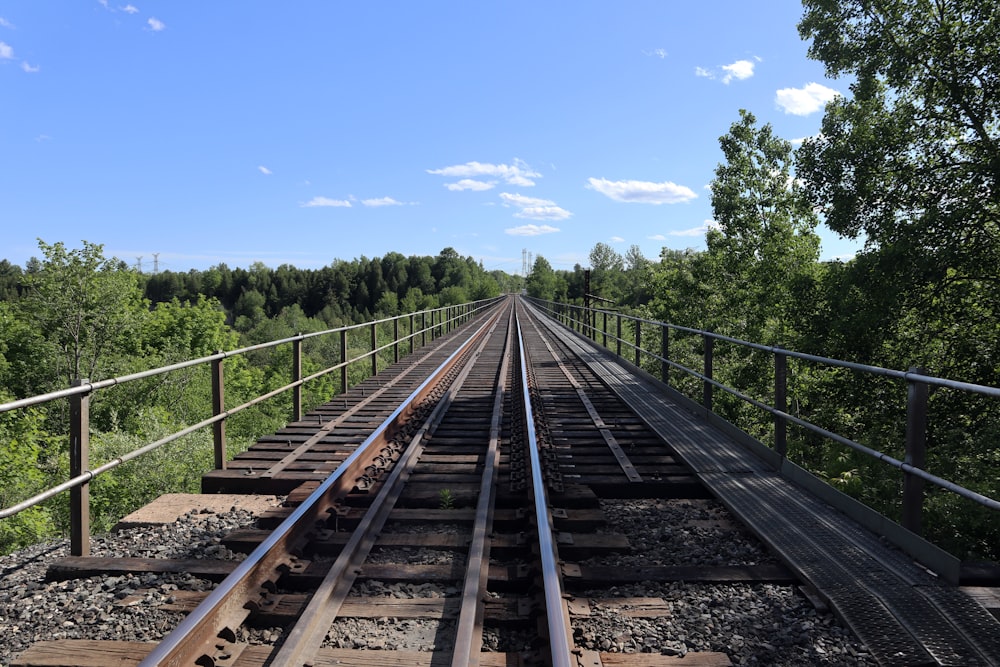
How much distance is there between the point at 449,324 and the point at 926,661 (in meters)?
25.6

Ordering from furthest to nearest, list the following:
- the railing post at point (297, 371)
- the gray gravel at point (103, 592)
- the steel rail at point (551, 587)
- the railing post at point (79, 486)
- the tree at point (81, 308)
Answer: the tree at point (81, 308)
the railing post at point (297, 371)
the railing post at point (79, 486)
the gray gravel at point (103, 592)
the steel rail at point (551, 587)

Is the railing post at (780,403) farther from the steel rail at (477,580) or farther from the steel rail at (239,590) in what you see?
the steel rail at (239,590)

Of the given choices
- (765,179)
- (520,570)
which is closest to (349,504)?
(520,570)

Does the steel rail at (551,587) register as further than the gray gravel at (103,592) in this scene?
No

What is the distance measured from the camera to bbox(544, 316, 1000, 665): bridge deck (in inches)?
104

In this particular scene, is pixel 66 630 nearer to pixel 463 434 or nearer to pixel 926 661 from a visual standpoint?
pixel 926 661

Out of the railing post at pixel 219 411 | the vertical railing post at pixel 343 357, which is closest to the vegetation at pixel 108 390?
the vertical railing post at pixel 343 357

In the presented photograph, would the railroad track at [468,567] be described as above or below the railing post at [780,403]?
below

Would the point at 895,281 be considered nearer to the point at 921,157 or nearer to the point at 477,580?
the point at 921,157

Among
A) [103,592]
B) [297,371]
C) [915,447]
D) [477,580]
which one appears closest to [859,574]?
[915,447]

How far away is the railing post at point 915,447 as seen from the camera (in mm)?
3621

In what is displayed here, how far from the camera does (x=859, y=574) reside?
331 cm

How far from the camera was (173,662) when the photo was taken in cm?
240

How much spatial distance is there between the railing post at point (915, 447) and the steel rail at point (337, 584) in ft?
10.6
